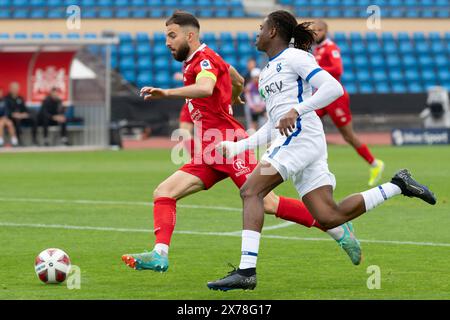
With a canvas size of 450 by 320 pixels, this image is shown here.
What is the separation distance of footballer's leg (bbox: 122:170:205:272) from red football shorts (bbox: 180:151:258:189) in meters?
0.05

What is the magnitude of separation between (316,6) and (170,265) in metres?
32.2

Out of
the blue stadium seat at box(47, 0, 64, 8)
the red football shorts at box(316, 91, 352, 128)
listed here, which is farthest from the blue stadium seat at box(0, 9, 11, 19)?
the red football shorts at box(316, 91, 352, 128)

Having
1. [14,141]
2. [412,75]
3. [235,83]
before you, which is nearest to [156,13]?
[412,75]

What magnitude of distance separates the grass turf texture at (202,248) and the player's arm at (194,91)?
1405mm

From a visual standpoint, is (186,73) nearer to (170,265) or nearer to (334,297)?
Answer: (170,265)

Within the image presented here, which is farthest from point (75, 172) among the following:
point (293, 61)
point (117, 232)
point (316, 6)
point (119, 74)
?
point (316, 6)

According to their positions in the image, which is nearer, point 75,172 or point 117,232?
point 117,232

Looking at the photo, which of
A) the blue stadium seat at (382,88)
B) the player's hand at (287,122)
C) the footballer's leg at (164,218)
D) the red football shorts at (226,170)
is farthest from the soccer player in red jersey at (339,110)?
the blue stadium seat at (382,88)

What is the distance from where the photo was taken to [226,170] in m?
9.05

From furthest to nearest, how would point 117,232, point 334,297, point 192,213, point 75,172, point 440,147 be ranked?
point 440,147 → point 75,172 → point 192,213 → point 117,232 → point 334,297

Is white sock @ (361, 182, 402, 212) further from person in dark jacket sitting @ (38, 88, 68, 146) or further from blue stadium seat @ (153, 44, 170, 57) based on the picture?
blue stadium seat @ (153, 44, 170, 57)

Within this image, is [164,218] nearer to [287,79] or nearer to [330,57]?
[287,79]

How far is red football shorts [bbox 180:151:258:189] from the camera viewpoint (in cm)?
905

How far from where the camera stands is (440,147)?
30.0m
